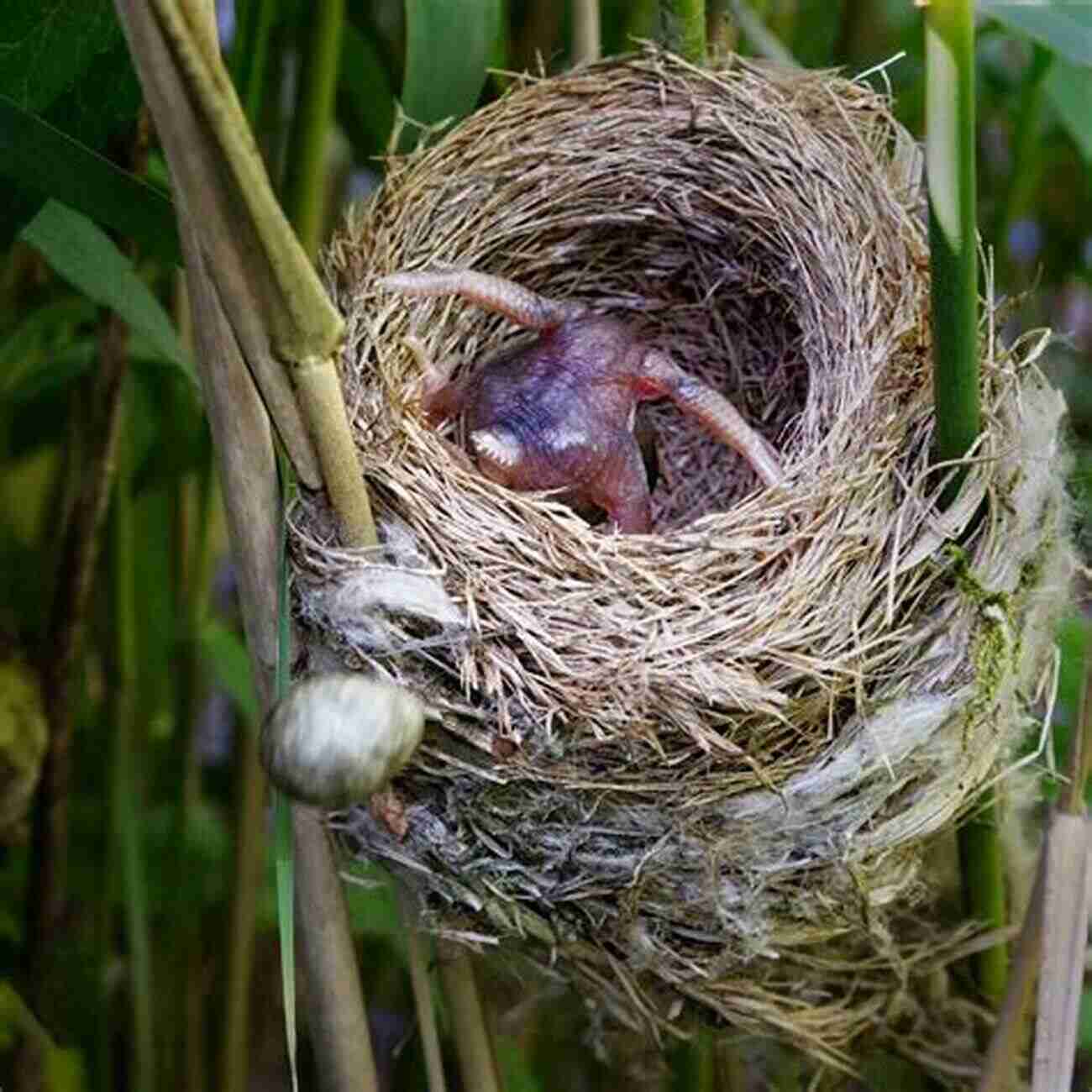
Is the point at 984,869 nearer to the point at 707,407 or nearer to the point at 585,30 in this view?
the point at 707,407

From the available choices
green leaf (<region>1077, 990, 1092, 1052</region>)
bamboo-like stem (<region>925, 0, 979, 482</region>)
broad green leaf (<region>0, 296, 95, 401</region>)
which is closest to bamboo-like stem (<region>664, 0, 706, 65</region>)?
bamboo-like stem (<region>925, 0, 979, 482</region>)

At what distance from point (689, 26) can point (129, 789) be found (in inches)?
20.9

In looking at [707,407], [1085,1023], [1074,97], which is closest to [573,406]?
[707,407]

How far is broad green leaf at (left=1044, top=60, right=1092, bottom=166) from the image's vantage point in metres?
0.93

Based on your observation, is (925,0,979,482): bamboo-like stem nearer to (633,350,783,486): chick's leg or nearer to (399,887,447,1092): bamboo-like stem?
(633,350,783,486): chick's leg

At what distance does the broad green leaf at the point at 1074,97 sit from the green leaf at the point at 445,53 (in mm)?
291

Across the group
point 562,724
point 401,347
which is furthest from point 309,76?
point 562,724

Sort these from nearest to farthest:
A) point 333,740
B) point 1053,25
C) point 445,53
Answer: point 333,740 < point 1053,25 < point 445,53

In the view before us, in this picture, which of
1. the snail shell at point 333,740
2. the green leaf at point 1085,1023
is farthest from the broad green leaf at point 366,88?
the green leaf at point 1085,1023

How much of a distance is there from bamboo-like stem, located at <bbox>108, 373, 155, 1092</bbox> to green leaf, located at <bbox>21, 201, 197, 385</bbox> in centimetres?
21

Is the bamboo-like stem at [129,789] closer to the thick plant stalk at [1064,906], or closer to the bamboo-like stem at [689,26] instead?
the bamboo-like stem at [689,26]

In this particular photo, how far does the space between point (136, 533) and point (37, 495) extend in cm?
25

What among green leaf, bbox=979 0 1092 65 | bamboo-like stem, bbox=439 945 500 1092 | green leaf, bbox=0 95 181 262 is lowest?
bamboo-like stem, bbox=439 945 500 1092

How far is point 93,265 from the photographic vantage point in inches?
34.6
